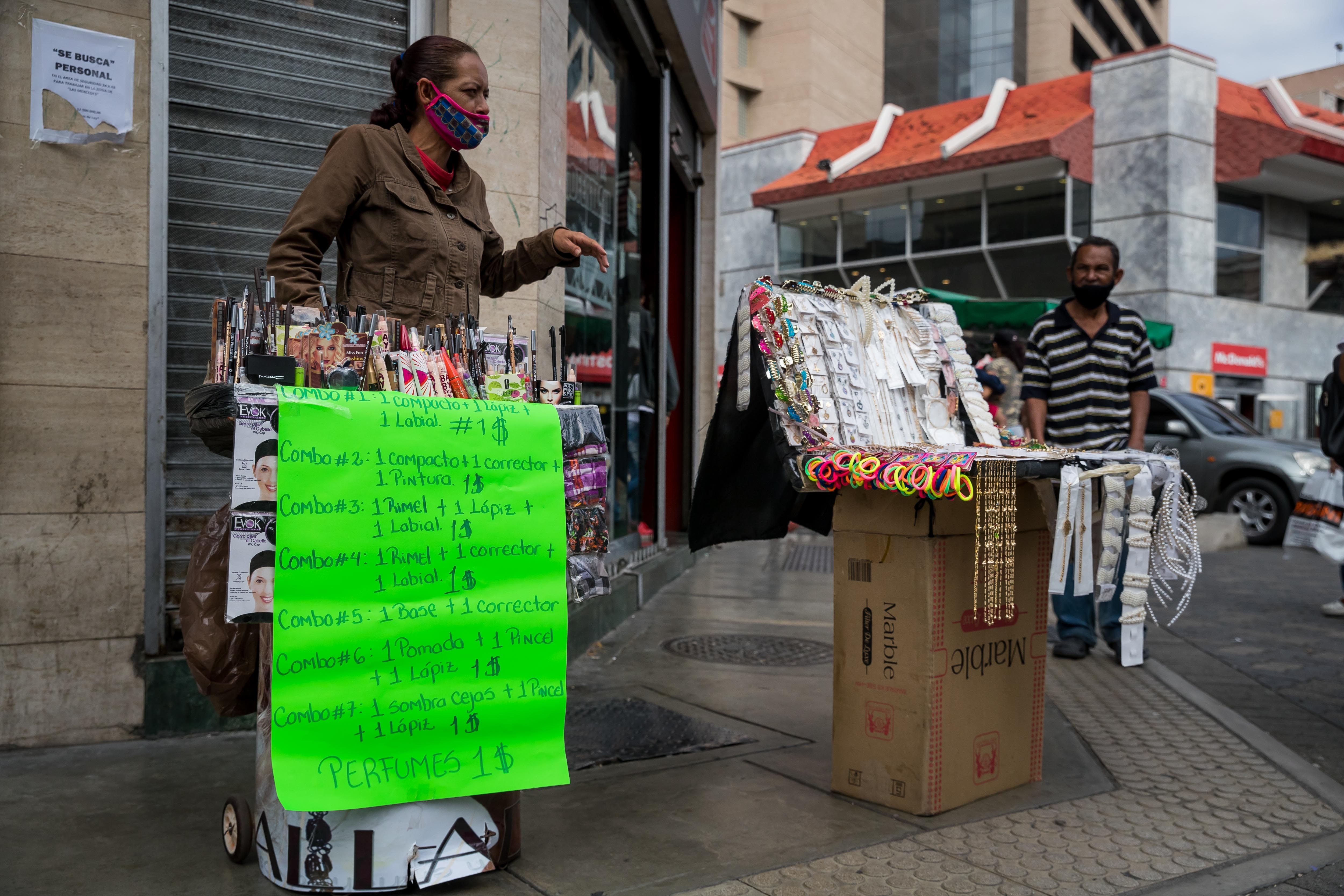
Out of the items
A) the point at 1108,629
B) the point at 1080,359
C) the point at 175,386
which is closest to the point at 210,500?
the point at 175,386

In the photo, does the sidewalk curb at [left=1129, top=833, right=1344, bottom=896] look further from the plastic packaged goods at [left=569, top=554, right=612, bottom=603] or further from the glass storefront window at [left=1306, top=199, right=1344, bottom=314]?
the glass storefront window at [left=1306, top=199, right=1344, bottom=314]

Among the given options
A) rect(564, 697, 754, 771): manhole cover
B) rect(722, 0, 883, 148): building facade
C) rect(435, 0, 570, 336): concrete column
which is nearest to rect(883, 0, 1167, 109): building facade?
rect(722, 0, 883, 148): building facade

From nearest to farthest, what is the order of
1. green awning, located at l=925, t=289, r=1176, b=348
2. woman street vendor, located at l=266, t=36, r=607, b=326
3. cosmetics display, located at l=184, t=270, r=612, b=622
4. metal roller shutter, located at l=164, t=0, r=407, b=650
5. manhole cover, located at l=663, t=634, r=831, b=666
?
cosmetics display, located at l=184, t=270, r=612, b=622 → woman street vendor, located at l=266, t=36, r=607, b=326 → metal roller shutter, located at l=164, t=0, r=407, b=650 → manhole cover, located at l=663, t=634, r=831, b=666 → green awning, located at l=925, t=289, r=1176, b=348

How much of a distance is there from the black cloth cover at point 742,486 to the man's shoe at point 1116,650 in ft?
8.30

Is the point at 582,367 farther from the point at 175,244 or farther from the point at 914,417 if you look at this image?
the point at 914,417

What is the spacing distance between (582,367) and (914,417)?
3.33 metres

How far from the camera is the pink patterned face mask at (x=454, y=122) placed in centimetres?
286

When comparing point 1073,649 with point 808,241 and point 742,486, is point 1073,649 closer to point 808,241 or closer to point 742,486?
point 742,486

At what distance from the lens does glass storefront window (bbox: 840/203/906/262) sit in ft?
75.0

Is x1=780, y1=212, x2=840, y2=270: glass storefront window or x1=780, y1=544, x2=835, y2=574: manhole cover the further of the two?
x1=780, y1=212, x2=840, y2=270: glass storefront window

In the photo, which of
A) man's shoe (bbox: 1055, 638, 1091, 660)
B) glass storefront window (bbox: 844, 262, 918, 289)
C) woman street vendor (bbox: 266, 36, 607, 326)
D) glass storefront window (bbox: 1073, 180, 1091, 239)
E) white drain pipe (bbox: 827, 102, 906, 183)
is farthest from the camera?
glass storefront window (bbox: 844, 262, 918, 289)

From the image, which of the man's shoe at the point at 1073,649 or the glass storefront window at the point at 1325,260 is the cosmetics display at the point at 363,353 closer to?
the man's shoe at the point at 1073,649

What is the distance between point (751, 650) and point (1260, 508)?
8.37 meters

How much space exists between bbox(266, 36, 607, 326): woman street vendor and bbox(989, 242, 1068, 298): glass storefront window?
62.8 ft
